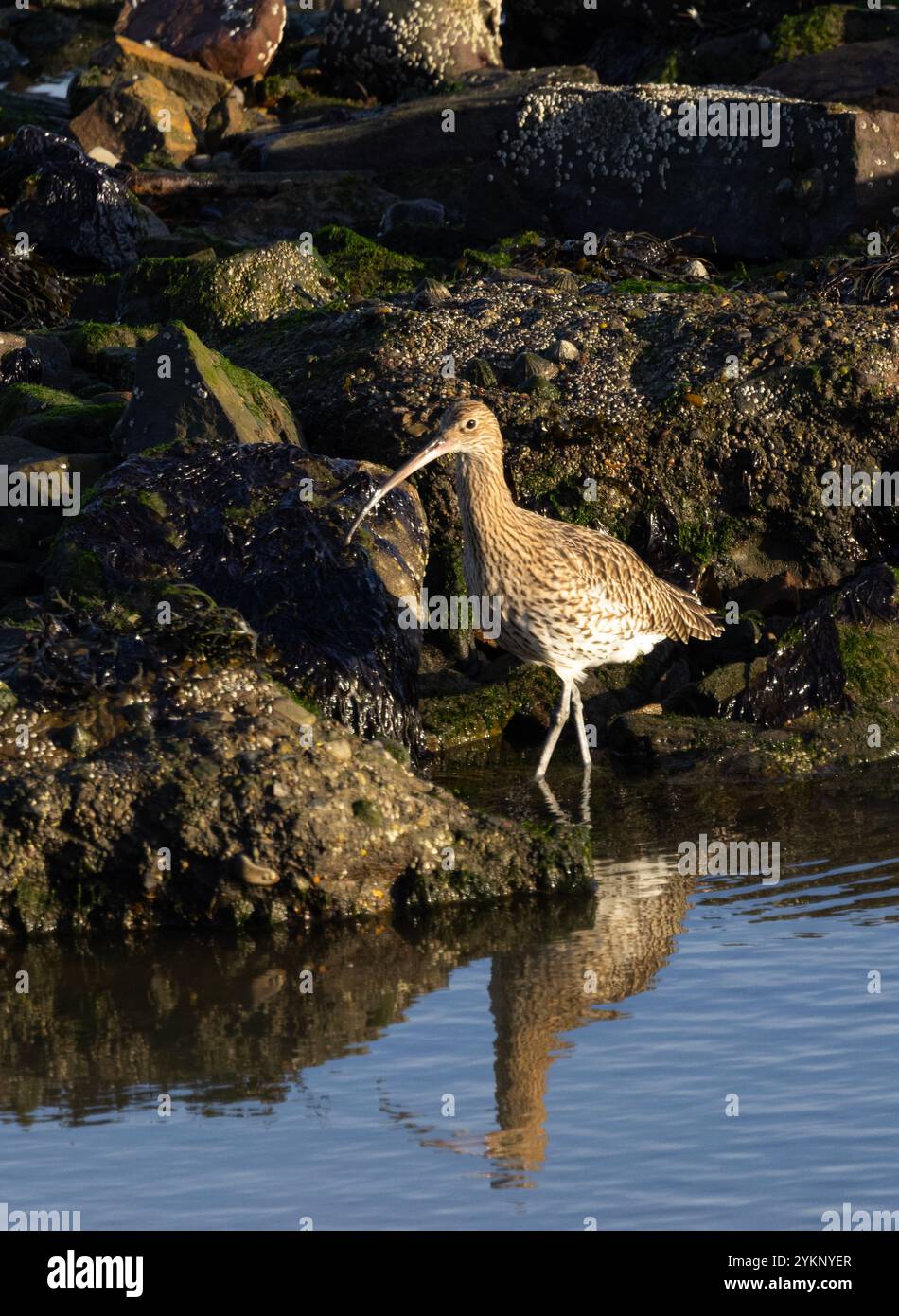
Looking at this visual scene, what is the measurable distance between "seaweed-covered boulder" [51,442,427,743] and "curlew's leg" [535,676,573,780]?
0.72 meters

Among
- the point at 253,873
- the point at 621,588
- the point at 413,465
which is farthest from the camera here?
the point at 621,588

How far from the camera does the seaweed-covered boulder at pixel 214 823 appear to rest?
26.1 ft

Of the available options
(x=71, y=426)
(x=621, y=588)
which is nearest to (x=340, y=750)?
(x=621, y=588)

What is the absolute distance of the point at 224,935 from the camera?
8.00 m

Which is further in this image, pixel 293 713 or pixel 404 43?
pixel 404 43

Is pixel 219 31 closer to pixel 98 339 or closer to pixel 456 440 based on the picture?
pixel 98 339

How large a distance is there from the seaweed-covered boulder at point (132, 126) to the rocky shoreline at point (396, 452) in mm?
50

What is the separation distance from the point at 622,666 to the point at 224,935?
4629mm

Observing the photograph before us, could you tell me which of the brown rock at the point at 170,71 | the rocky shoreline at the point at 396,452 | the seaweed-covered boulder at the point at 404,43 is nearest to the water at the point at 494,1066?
the rocky shoreline at the point at 396,452

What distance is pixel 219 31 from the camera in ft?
81.4

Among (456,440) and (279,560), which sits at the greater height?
(456,440)

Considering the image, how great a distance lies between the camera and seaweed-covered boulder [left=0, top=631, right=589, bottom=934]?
7945 mm

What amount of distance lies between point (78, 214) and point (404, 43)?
7.80m
